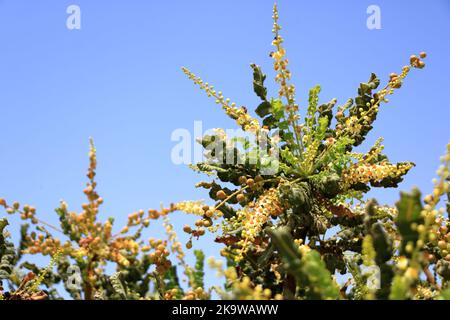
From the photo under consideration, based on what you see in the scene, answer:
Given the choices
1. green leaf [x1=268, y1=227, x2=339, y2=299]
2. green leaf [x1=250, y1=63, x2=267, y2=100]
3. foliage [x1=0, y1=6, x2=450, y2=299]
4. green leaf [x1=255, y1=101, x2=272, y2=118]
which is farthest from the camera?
green leaf [x1=250, y1=63, x2=267, y2=100]

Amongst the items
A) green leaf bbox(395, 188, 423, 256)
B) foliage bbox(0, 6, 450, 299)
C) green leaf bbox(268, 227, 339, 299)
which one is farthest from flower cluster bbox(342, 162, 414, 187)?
green leaf bbox(268, 227, 339, 299)

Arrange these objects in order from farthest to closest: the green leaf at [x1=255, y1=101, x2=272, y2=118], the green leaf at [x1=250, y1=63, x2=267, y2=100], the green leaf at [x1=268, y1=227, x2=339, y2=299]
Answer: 1. the green leaf at [x1=250, y1=63, x2=267, y2=100]
2. the green leaf at [x1=255, y1=101, x2=272, y2=118]
3. the green leaf at [x1=268, y1=227, x2=339, y2=299]

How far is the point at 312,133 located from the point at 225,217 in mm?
933

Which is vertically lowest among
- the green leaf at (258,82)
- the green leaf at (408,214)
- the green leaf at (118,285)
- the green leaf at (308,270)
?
the green leaf at (118,285)

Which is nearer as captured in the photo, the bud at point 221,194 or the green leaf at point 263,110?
the bud at point 221,194

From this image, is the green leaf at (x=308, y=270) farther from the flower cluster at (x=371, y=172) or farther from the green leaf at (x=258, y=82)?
the green leaf at (x=258, y=82)

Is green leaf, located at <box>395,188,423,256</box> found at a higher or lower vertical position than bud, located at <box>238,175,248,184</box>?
lower

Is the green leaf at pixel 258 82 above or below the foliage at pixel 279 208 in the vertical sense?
above

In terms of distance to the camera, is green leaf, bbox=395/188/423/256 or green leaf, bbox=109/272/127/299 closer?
green leaf, bbox=395/188/423/256

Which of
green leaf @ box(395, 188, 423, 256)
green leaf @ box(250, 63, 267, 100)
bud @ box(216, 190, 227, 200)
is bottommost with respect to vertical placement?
green leaf @ box(395, 188, 423, 256)

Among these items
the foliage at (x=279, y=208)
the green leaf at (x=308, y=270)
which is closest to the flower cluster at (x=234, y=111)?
the foliage at (x=279, y=208)

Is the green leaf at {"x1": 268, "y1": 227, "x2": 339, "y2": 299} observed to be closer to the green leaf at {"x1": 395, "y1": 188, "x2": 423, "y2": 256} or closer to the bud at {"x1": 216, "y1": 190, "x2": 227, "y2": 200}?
the green leaf at {"x1": 395, "y1": 188, "x2": 423, "y2": 256}

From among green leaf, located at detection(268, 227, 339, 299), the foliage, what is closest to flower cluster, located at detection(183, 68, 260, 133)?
the foliage
